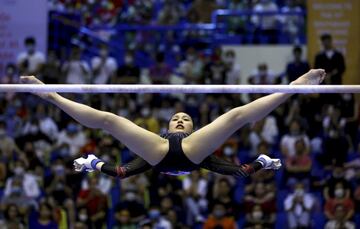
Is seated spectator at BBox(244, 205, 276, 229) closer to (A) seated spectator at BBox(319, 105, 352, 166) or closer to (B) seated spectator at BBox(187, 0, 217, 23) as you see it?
(A) seated spectator at BBox(319, 105, 352, 166)

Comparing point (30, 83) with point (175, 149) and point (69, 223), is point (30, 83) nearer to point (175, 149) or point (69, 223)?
point (175, 149)

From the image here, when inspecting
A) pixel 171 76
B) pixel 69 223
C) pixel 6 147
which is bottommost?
pixel 69 223

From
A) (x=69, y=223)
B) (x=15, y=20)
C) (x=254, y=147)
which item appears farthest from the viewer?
(x=15, y=20)

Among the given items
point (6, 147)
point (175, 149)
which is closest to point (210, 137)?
point (175, 149)

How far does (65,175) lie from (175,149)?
637 centimetres

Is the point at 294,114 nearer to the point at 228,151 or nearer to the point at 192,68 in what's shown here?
the point at 228,151

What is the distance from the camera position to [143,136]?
376 inches

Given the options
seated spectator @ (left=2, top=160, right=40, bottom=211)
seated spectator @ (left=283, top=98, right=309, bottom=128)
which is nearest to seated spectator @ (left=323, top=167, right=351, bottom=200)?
seated spectator @ (left=283, top=98, right=309, bottom=128)

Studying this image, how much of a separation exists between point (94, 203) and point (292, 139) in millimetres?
3387

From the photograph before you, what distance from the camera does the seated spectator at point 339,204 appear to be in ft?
47.6

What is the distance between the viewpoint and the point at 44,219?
48.4 feet

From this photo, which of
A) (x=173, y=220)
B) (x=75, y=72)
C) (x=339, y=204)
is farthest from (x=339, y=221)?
(x=75, y=72)

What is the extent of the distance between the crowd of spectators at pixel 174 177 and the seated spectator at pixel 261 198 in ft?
0.05

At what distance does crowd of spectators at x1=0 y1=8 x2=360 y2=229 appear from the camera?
14.7 m
